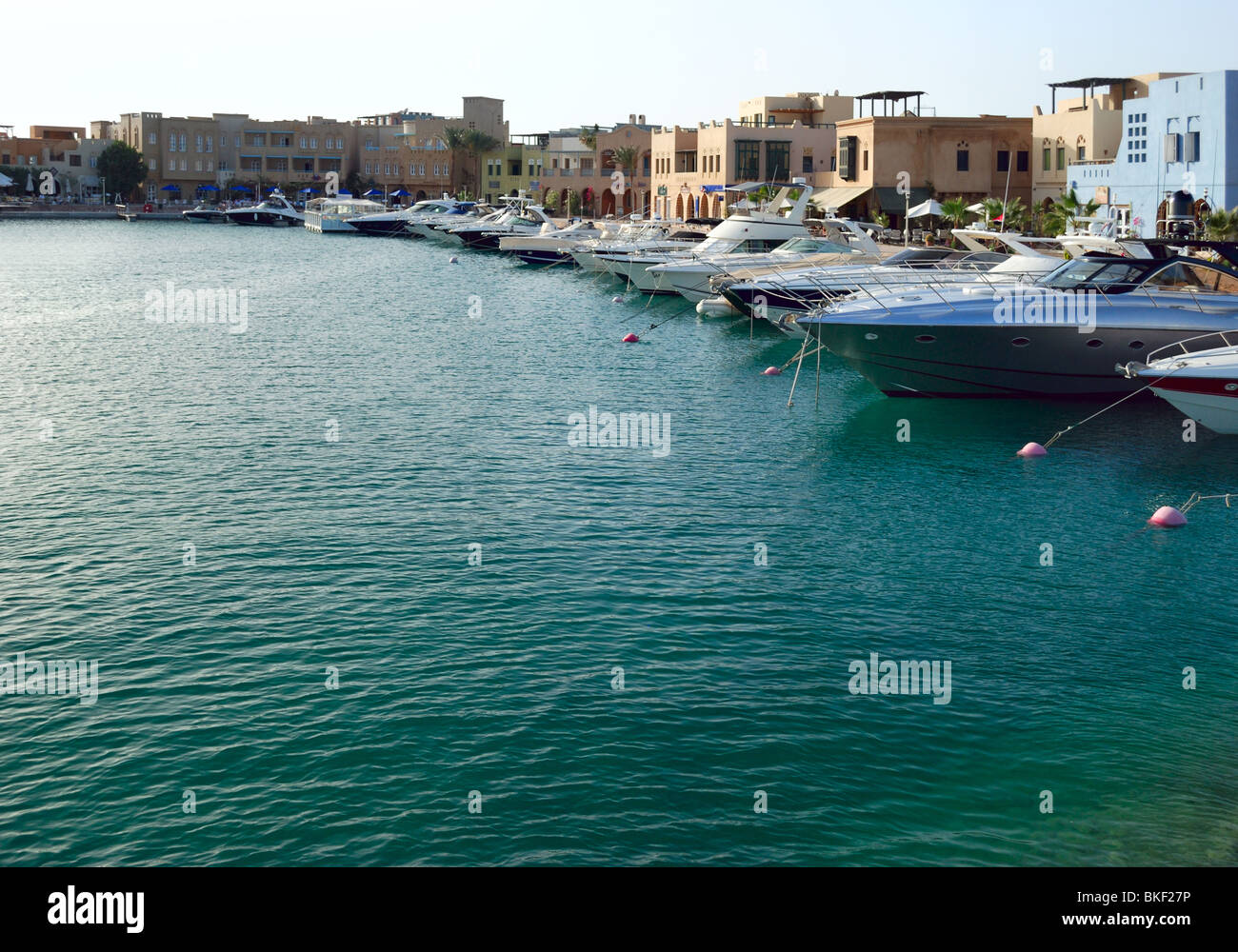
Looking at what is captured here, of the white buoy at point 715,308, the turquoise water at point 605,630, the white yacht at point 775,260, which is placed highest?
the white yacht at point 775,260

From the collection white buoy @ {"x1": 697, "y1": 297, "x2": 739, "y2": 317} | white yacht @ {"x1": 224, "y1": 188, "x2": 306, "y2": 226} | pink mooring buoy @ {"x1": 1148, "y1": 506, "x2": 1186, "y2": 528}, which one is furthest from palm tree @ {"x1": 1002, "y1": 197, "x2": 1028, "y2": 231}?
white yacht @ {"x1": 224, "y1": 188, "x2": 306, "y2": 226}

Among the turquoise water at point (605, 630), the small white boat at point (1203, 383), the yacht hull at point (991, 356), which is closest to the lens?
the turquoise water at point (605, 630)

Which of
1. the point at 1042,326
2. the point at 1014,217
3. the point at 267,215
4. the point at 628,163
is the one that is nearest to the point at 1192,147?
the point at 1014,217

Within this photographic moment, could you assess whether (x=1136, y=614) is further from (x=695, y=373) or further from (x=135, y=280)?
(x=135, y=280)

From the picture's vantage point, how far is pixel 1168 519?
73.2 ft

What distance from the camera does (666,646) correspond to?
54.9 feet

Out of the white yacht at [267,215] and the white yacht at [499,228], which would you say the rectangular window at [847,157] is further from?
the white yacht at [267,215]

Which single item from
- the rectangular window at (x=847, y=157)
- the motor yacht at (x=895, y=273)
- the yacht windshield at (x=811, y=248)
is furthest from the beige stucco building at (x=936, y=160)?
the motor yacht at (x=895, y=273)

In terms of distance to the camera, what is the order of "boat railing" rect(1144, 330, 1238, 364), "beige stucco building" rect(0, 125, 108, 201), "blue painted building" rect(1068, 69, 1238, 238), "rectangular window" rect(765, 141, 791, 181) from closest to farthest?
"boat railing" rect(1144, 330, 1238, 364) → "blue painted building" rect(1068, 69, 1238, 238) → "rectangular window" rect(765, 141, 791, 181) → "beige stucco building" rect(0, 125, 108, 201)

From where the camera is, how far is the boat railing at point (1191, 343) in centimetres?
2856

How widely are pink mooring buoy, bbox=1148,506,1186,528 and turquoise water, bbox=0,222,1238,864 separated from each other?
55 cm

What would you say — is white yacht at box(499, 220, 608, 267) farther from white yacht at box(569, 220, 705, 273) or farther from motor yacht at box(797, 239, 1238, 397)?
motor yacht at box(797, 239, 1238, 397)

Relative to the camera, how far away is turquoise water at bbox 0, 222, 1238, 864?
1255cm

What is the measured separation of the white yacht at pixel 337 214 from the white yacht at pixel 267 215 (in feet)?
21.4
